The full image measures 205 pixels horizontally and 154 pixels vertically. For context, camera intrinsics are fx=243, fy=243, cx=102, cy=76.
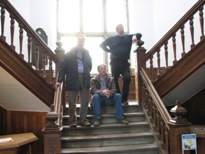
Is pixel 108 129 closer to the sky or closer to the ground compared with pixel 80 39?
closer to the ground

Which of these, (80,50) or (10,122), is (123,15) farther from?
(10,122)

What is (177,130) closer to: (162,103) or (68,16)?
(162,103)

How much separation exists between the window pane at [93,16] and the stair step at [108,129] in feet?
11.5

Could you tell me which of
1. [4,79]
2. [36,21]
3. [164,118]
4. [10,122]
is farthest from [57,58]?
[36,21]

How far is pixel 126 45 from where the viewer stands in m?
3.69

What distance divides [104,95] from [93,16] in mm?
3346

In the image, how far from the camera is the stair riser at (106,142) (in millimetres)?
3084

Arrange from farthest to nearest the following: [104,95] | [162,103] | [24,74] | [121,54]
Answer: [121,54], [104,95], [24,74], [162,103]

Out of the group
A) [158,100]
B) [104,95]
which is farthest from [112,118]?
[158,100]

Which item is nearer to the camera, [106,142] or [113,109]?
[106,142]

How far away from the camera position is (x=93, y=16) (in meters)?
6.32

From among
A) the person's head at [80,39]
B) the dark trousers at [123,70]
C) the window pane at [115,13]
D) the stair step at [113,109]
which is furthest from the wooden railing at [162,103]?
the window pane at [115,13]

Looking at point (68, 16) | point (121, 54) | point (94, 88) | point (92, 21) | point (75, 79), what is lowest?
point (94, 88)

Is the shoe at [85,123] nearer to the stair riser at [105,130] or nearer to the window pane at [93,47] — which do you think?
the stair riser at [105,130]
